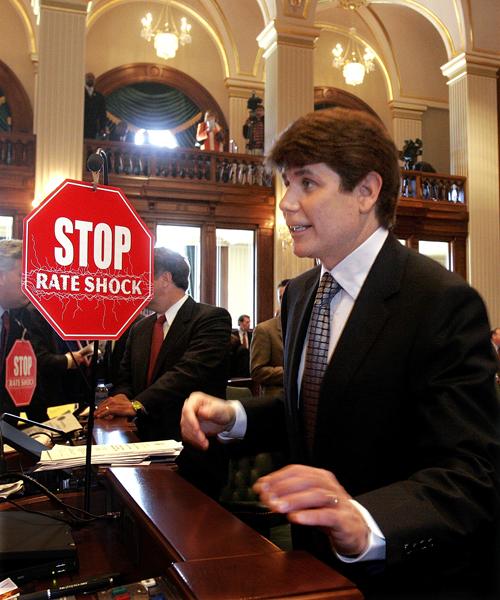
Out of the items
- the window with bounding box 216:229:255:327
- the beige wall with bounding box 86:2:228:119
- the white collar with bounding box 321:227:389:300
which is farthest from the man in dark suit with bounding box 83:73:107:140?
the white collar with bounding box 321:227:389:300

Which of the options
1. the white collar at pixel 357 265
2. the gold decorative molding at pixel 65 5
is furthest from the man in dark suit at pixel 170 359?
the gold decorative molding at pixel 65 5

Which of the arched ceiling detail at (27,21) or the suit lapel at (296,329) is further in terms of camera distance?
the arched ceiling detail at (27,21)

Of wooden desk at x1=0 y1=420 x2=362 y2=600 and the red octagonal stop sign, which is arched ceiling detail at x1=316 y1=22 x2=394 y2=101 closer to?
the red octagonal stop sign

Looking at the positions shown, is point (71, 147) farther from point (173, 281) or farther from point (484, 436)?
point (484, 436)

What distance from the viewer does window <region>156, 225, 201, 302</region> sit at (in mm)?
10750

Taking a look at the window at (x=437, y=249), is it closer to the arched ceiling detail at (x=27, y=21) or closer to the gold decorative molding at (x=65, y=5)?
the gold decorative molding at (x=65, y=5)

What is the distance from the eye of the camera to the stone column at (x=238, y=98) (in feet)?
45.7

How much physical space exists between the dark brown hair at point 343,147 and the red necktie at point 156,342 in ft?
6.06

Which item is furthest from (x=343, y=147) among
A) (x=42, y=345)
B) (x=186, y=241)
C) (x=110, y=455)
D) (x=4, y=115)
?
(x=4, y=115)

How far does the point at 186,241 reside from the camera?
1095 centimetres

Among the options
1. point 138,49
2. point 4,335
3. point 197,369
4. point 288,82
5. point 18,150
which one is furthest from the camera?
point 138,49

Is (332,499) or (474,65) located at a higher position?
(474,65)

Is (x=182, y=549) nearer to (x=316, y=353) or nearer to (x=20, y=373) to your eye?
(x=316, y=353)

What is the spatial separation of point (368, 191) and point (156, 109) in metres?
13.5
